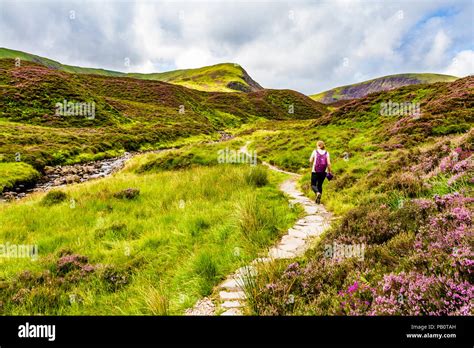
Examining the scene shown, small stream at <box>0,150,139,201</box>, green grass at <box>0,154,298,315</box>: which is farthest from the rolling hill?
green grass at <box>0,154,298,315</box>

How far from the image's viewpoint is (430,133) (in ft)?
63.9

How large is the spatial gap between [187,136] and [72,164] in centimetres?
2465

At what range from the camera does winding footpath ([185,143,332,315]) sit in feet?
15.0

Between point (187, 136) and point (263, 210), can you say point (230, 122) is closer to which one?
point (187, 136)

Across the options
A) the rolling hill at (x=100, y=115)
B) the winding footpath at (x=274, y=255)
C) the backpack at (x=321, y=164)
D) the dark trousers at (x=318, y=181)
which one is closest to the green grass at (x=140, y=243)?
the winding footpath at (x=274, y=255)

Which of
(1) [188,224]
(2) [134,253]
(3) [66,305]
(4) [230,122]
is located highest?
(4) [230,122]

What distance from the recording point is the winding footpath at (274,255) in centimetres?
458

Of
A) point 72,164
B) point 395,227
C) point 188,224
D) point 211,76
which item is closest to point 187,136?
point 72,164

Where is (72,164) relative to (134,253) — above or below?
above

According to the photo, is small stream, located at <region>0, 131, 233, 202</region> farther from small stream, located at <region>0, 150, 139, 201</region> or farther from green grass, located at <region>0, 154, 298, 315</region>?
green grass, located at <region>0, 154, 298, 315</region>

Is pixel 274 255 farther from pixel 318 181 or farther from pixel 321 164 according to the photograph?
pixel 321 164
